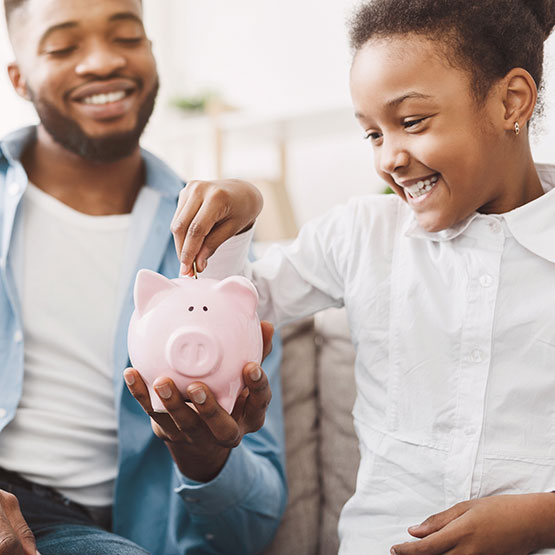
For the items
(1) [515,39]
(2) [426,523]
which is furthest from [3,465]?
(1) [515,39]

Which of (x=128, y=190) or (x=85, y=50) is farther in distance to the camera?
(x=128, y=190)

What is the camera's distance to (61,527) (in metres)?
1.04

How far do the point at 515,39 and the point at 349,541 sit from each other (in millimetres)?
755

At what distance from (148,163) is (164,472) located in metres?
0.63

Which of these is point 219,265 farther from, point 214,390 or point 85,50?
point 85,50

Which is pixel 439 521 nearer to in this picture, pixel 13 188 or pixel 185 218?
pixel 185 218

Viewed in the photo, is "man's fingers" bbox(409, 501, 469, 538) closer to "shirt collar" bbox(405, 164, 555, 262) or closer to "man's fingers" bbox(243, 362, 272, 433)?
"man's fingers" bbox(243, 362, 272, 433)

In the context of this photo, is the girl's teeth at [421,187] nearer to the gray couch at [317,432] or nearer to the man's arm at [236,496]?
the man's arm at [236,496]

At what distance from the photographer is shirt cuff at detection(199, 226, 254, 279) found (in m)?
1.00

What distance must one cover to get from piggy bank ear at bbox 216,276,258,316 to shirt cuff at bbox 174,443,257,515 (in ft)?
1.15

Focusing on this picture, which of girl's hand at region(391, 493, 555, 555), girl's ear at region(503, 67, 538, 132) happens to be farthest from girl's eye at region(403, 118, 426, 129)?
girl's hand at region(391, 493, 555, 555)

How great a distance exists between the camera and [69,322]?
4.13 ft

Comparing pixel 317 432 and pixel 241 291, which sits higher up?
pixel 241 291

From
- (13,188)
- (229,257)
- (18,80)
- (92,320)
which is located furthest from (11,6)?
(229,257)
